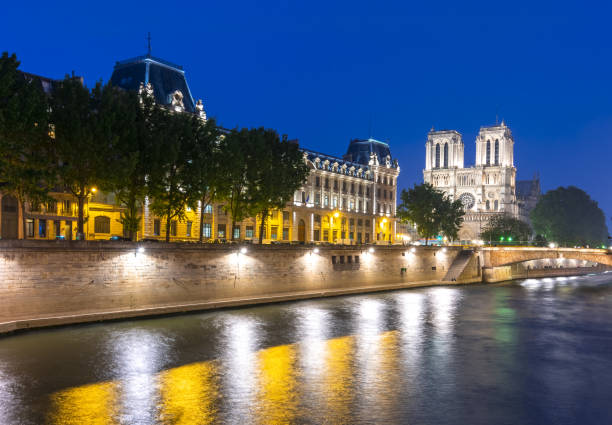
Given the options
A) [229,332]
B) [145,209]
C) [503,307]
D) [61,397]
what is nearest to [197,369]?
[61,397]

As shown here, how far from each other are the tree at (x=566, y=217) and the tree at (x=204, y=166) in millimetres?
108762

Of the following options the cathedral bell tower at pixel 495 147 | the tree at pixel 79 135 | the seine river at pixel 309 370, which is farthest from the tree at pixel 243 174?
the cathedral bell tower at pixel 495 147

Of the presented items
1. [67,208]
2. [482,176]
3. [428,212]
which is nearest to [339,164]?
[428,212]

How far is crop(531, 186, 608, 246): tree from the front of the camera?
139m

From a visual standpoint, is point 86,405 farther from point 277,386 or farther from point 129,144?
point 129,144

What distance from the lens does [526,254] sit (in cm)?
9975

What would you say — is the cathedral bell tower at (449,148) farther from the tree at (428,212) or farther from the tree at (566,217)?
the tree at (428,212)

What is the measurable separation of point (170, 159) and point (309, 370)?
2587 cm

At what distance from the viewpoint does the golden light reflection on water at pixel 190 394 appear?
2180 cm

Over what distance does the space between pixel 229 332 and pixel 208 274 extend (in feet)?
39.6

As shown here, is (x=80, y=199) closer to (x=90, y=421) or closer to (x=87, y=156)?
(x=87, y=156)

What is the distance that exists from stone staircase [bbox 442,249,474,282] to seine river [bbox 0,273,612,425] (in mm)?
38262

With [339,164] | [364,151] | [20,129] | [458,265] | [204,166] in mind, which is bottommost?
[458,265]

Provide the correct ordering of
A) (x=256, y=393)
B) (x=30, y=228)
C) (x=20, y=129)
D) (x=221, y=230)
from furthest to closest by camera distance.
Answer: (x=221, y=230) → (x=30, y=228) → (x=20, y=129) → (x=256, y=393)
